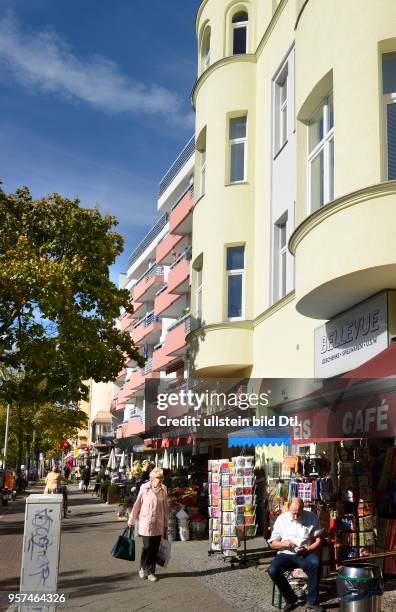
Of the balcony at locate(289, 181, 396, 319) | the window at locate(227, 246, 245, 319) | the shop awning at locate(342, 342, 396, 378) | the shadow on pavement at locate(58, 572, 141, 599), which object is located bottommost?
the shadow on pavement at locate(58, 572, 141, 599)

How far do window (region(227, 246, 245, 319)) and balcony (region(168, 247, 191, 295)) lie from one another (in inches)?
619

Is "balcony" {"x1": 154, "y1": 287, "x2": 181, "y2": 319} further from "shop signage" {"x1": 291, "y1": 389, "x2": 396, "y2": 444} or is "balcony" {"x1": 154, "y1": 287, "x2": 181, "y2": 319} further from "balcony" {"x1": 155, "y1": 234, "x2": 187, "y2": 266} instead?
"shop signage" {"x1": 291, "y1": 389, "x2": 396, "y2": 444}

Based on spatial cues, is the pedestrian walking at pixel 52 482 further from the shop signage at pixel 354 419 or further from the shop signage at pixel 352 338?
the shop signage at pixel 354 419

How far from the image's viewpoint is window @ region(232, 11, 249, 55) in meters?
22.6

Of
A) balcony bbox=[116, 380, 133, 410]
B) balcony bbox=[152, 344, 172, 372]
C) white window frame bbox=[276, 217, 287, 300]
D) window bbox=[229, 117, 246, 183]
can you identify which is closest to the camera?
white window frame bbox=[276, 217, 287, 300]

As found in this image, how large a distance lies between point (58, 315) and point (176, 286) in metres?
14.2

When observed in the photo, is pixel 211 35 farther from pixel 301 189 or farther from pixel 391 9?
pixel 391 9

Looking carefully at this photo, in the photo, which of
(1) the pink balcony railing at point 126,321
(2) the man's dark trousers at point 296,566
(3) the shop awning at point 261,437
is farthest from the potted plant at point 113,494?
(1) the pink balcony railing at point 126,321

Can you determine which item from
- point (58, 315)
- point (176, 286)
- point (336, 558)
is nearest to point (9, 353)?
Answer: point (58, 315)

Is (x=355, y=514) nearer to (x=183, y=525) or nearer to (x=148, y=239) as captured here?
(x=183, y=525)

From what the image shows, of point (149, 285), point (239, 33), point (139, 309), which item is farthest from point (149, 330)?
point (239, 33)

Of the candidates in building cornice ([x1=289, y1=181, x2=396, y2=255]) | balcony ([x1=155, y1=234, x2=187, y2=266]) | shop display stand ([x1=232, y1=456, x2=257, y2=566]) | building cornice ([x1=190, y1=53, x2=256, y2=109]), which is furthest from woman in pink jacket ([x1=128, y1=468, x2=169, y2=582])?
balcony ([x1=155, y1=234, x2=187, y2=266])

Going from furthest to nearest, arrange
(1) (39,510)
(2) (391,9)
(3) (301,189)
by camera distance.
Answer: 1. (3) (301,189)
2. (2) (391,9)
3. (1) (39,510)

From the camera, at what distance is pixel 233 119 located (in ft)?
70.4
